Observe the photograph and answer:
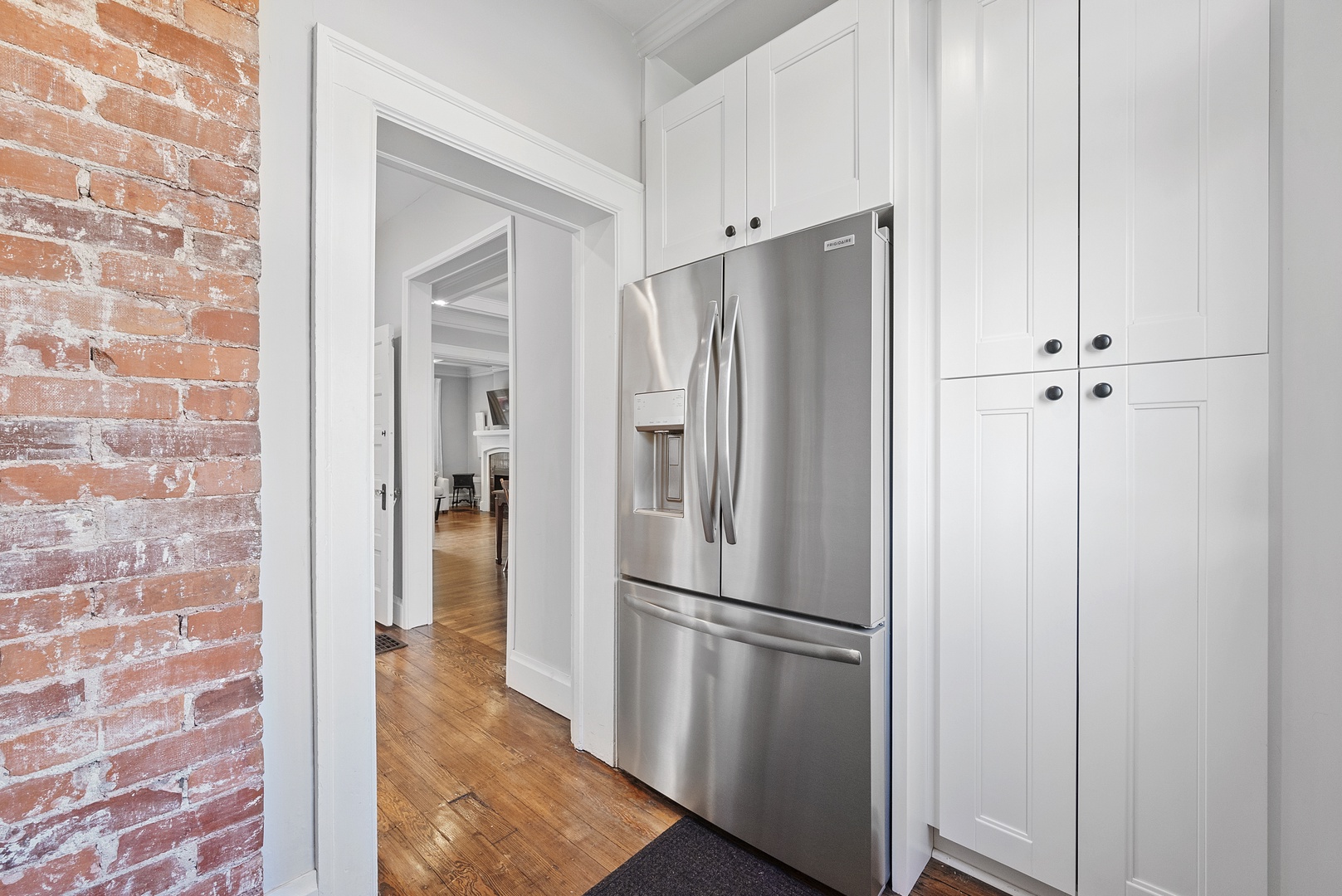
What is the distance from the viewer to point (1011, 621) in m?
1.45

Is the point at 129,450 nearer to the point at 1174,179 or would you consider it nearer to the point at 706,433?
the point at 706,433

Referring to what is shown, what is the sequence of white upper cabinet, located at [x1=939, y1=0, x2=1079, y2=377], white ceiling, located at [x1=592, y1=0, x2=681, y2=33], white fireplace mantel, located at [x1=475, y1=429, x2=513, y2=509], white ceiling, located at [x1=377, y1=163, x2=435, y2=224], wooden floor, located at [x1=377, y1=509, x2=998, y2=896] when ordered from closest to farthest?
white upper cabinet, located at [x1=939, y1=0, x2=1079, y2=377], wooden floor, located at [x1=377, y1=509, x2=998, y2=896], white ceiling, located at [x1=592, y1=0, x2=681, y2=33], white ceiling, located at [x1=377, y1=163, x2=435, y2=224], white fireplace mantel, located at [x1=475, y1=429, x2=513, y2=509]

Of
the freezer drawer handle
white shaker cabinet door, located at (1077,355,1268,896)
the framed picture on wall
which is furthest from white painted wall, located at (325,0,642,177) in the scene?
the framed picture on wall

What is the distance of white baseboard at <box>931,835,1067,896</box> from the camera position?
4.82 feet

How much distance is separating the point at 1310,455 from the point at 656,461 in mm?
1607

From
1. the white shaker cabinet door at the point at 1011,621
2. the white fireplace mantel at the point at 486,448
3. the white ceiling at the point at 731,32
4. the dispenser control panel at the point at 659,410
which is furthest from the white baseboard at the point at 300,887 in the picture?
the white fireplace mantel at the point at 486,448

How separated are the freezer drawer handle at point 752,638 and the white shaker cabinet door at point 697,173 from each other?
1.22 m

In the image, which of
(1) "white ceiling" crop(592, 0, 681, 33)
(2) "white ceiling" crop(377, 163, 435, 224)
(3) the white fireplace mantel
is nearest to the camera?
(1) "white ceiling" crop(592, 0, 681, 33)

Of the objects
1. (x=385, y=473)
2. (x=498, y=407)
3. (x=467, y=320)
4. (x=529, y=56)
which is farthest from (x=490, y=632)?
(x=498, y=407)

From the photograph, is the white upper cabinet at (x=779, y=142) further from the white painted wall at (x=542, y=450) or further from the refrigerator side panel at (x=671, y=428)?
the white painted wall at (x=542, y=450)

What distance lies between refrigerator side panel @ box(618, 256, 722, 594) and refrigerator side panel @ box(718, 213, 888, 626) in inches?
2.6

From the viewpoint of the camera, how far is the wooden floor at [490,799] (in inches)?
62.5

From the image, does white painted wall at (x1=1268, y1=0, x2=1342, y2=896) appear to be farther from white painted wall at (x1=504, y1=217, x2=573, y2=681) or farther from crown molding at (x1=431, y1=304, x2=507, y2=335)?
crown molding at (x1=431, y1=304, x2=507, y2=335)

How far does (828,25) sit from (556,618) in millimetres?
2474
